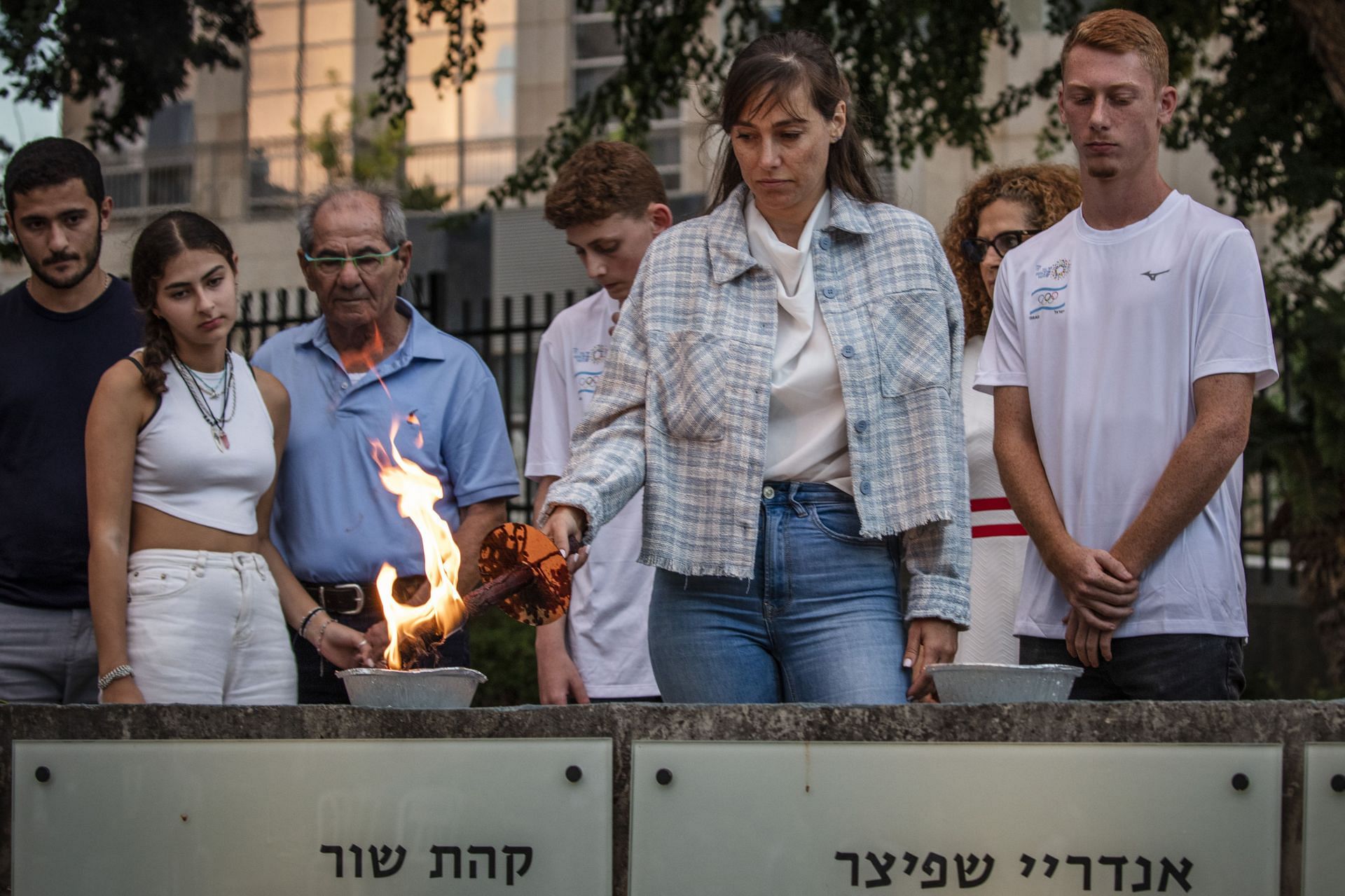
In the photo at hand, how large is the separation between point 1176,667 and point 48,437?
101 inches

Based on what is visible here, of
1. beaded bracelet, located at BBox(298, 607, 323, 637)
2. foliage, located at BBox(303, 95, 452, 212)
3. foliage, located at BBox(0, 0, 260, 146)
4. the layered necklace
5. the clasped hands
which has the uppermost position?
A: foliage, located at BBox(303, 95, 452, 212)

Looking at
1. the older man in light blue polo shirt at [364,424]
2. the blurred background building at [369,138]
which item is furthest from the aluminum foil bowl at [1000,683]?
the blurred background building at [369,138]

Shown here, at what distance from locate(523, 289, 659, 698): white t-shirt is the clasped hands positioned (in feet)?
4.09

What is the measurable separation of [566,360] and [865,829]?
206 cm

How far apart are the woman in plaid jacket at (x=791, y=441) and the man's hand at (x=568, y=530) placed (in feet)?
0.10

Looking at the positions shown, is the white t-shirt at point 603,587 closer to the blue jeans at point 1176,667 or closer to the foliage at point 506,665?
the blue jeans at point 1176,667

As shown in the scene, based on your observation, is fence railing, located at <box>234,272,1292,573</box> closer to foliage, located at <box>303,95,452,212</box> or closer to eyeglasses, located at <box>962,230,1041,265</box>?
eyeglasses, located at <box>962,230,1041,265</box>

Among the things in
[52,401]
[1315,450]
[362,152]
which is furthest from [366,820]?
[362,152]

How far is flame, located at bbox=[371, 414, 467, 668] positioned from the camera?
2.58 meters

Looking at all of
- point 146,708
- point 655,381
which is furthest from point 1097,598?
point 146,708

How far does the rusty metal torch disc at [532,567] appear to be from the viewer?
244cm

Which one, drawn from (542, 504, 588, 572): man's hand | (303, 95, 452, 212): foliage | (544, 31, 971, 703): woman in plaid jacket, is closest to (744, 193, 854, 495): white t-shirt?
(544, 31, 971, 703): woman in plaid jacket

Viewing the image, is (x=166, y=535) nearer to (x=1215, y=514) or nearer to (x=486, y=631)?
(x=1215, y=514)

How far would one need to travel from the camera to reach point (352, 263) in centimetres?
388
